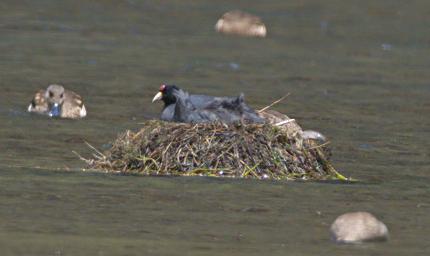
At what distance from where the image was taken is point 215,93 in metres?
29.1

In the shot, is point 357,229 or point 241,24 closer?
point 357,229

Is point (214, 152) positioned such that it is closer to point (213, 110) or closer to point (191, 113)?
point (213, 110)

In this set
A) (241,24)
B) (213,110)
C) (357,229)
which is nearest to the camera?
(357,229)

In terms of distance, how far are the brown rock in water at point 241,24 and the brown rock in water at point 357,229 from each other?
79.7ft

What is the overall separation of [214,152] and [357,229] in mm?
4249

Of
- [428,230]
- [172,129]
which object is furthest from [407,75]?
[428,230]

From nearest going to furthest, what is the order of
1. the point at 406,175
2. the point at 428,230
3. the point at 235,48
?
the point at 428,230, the point at 406,175, the point at 235,48

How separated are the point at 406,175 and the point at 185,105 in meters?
2.91

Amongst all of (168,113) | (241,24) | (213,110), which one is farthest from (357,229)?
(241,24)

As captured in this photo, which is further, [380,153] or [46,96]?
[46,96]

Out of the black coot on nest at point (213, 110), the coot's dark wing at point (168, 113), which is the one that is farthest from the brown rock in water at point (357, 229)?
the coot's dark wing at point (168, 113)

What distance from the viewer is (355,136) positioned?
24469 millimetres

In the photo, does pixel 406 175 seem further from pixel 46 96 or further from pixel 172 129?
pixel 46 96

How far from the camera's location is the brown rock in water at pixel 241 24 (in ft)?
128
